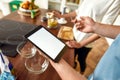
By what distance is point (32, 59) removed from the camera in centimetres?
98

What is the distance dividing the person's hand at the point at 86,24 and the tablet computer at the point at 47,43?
0.22 metres

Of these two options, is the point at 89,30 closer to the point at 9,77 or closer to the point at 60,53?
the point at 60,53

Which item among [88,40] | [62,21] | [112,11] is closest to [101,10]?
[112,11]

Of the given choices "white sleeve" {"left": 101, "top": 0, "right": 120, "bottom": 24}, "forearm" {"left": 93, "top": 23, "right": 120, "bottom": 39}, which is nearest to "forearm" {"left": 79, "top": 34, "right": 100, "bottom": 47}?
"white sleeve" {"left": 101, "top": 0, "right": 120, "bottom": 24}

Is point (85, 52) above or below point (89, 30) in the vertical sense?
below

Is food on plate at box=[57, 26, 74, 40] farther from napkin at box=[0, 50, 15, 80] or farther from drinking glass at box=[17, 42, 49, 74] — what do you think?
napkin at box=[0, 50, 15, 80]

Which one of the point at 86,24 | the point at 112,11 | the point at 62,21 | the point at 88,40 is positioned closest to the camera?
the point at 86,24

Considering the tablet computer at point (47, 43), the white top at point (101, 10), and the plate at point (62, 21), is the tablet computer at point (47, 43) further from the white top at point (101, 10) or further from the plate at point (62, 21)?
the plate at point (62, 21)

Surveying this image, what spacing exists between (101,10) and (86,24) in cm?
28

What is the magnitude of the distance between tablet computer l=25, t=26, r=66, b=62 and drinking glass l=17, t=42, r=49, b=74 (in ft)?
0.52

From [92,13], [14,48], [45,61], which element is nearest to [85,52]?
[92,13]

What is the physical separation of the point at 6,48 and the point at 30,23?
0.48 meters

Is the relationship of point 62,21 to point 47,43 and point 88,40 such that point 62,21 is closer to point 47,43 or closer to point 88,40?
point 88,40

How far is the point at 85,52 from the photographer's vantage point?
4.64ft
